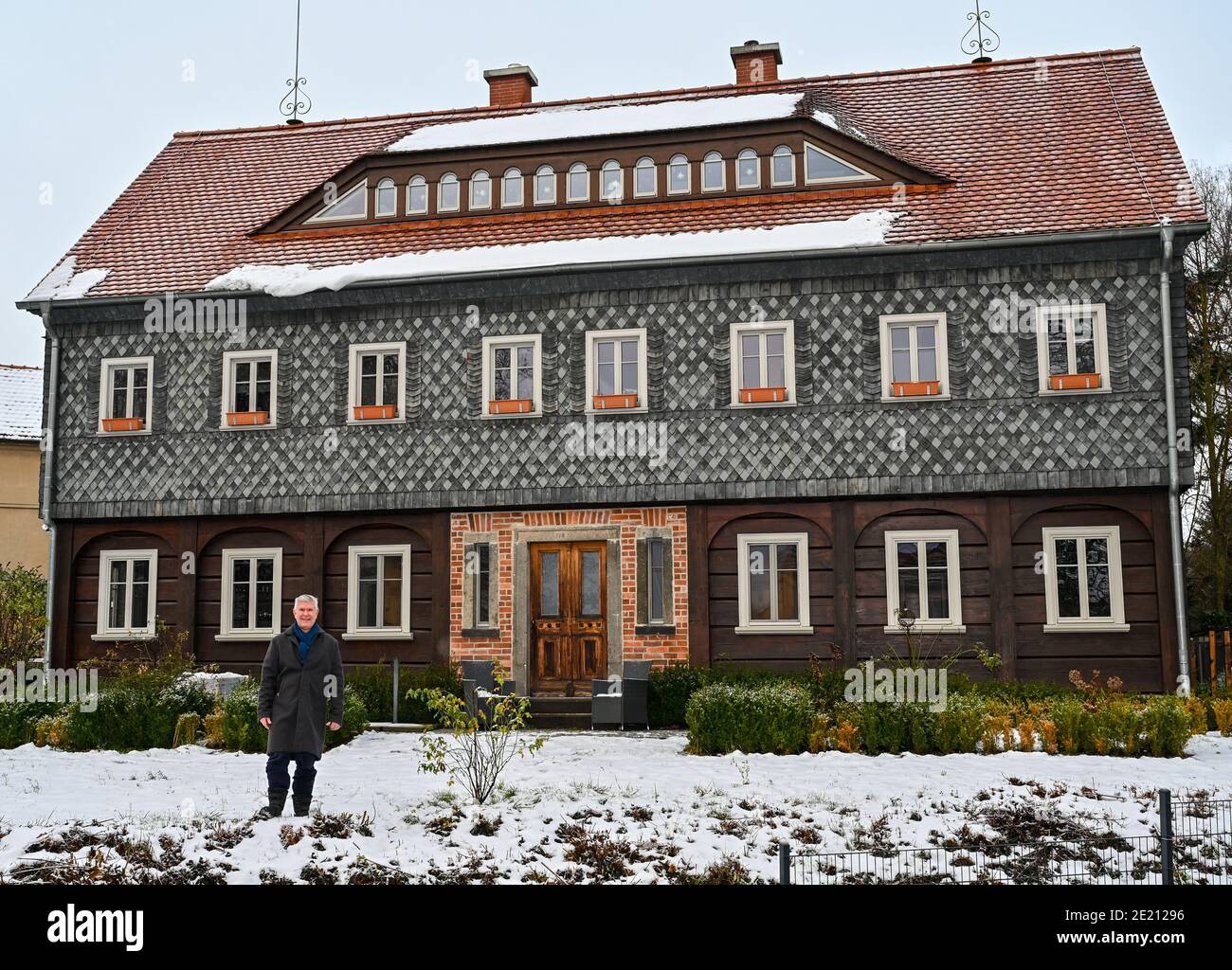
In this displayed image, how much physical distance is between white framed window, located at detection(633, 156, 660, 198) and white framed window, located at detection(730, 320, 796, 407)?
308 centimetres

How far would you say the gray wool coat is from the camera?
1043 centimetres

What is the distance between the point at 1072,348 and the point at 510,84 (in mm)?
12138

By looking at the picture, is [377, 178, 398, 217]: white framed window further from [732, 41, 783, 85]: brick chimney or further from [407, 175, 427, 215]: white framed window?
[732, 41, 783, 85]: brick chimney

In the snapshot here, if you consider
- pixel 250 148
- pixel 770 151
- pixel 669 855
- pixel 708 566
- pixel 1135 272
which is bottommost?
pixel 669 855

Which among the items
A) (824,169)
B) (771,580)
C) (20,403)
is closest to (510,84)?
(824,169)

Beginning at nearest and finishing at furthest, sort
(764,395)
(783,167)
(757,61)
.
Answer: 1. (764,395)
2. (783,167)
3. (757,61)

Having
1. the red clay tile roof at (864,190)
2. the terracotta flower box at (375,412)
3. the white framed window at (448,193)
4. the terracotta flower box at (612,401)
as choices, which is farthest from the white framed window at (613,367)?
the white framed window at (448,193)

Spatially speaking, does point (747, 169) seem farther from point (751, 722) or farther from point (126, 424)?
point (126, 424)

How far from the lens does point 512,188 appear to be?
69.3ft

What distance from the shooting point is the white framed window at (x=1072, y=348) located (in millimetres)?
17844

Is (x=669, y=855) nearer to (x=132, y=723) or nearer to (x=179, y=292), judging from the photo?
(x=132, y=723)

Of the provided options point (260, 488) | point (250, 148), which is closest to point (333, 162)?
point (250, 148)

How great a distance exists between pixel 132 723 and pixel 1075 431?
42.8 feet

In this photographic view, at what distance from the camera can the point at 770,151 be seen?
20.0 metres
